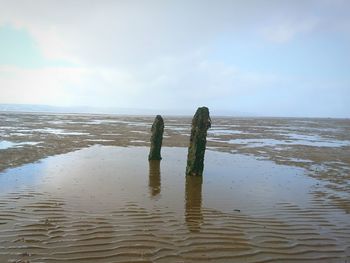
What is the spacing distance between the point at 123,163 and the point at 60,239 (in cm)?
1100

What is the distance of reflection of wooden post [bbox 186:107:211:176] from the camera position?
1509 cm

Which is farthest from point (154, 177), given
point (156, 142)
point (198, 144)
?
point (156, 142)

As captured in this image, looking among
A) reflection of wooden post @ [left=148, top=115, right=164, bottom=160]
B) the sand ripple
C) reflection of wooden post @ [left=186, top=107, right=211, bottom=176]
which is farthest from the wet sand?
reflection of wooden post @ [left=148, top=115, right=164, bottom=160]

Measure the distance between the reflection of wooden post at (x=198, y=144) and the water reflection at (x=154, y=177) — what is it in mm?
1640

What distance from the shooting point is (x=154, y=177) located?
1463 cm

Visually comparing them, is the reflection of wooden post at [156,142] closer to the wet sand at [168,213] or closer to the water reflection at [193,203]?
the wet sand at [168,213]

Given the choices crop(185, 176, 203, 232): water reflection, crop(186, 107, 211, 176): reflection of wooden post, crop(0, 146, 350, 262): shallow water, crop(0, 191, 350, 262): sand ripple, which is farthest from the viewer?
crop(186, 107, 211, 176): reflection of wooden post

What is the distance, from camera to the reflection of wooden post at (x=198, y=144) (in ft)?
49.5

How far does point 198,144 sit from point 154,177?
2.75m

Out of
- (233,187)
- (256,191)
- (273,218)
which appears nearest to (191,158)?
(233,187)

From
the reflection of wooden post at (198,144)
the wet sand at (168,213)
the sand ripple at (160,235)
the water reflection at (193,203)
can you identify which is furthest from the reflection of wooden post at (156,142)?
the sand ripple at (160,235)

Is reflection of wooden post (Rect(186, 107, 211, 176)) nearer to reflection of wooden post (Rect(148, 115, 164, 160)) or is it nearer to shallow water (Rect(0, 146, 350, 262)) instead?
shallow water (Rect(0, 146, 350, 262))

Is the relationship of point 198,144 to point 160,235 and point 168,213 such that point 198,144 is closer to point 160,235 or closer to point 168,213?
point 168,213

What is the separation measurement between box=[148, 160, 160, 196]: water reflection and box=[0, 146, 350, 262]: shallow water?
0.05 metres
